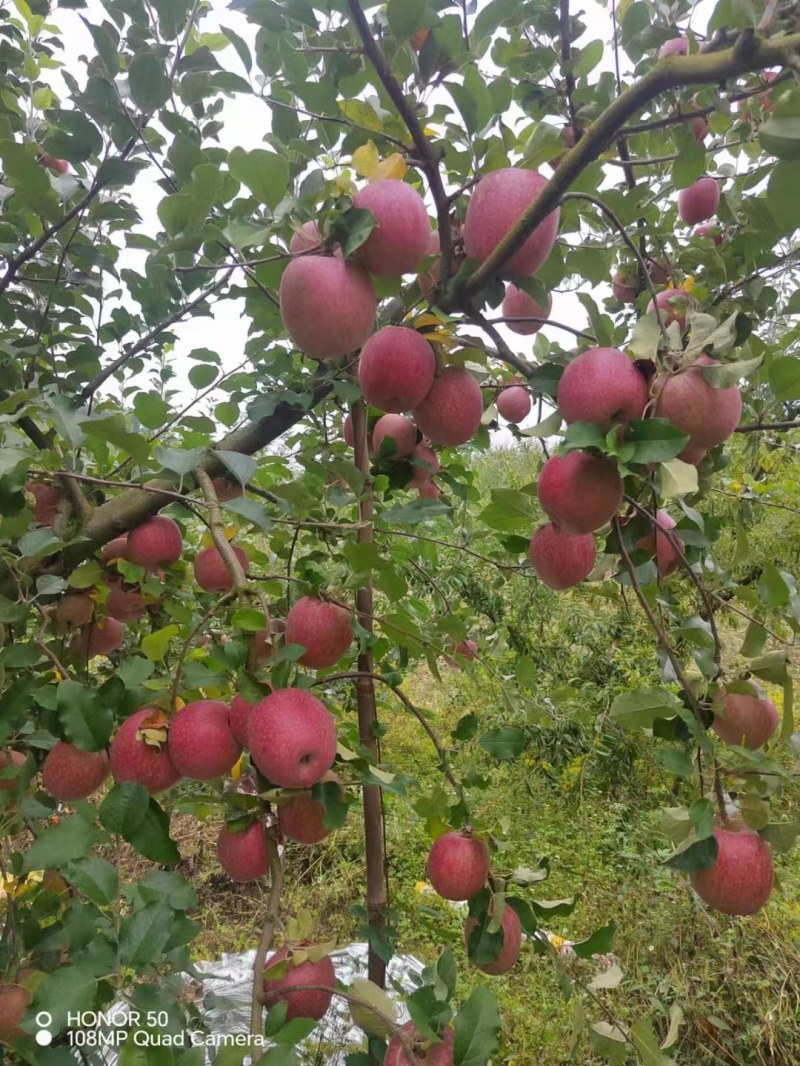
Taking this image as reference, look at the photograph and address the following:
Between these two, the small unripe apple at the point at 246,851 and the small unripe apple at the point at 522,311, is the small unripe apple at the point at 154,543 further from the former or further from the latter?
the small unripe apple at the point at 522,311

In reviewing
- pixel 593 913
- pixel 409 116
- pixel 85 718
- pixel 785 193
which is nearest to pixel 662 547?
pixel 785 193

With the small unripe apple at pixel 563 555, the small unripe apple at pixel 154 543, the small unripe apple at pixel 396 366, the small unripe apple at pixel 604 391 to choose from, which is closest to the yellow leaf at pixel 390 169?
the small unripe apple at pixel 396 366

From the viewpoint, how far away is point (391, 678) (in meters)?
0.85

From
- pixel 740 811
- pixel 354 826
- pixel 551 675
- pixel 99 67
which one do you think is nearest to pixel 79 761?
pixel 740 811

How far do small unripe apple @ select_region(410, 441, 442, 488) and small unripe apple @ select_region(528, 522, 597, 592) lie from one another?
0.97 feet

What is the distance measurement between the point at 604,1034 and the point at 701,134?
1.05 meters

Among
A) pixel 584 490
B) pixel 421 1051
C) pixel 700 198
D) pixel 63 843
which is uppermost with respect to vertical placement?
pixel 700 198

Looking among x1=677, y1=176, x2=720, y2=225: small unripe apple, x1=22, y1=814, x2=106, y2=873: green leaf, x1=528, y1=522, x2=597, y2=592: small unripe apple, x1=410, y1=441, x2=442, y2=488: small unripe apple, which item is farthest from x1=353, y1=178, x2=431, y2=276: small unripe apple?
x1=677, y1=176, x2=720, y2=225: small unripe apple

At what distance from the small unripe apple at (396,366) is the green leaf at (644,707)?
34 centimetres

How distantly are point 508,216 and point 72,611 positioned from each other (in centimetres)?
73

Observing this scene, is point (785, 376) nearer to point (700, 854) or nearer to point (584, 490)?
point (584, 490)

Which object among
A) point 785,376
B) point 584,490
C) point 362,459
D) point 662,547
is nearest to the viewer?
point 584,490

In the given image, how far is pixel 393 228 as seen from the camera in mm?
554

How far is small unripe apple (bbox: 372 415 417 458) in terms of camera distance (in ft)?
3.20
